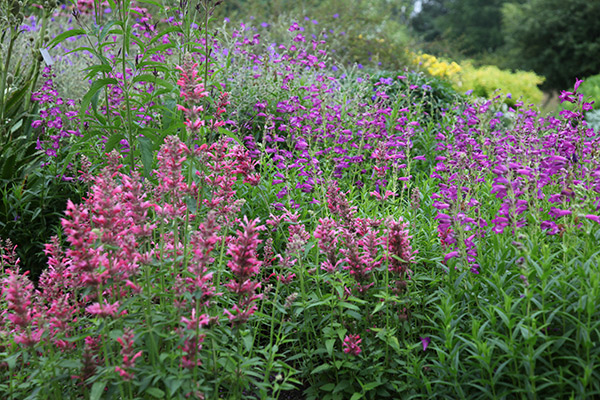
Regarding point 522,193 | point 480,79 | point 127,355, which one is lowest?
point 127,355

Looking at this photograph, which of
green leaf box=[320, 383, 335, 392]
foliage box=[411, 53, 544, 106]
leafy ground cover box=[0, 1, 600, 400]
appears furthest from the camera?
foliage box=[411, 53, 544, 106]

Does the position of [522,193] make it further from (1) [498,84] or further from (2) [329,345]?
(1) [498,84]

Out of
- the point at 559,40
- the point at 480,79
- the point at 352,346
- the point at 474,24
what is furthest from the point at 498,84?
the point at 474,24

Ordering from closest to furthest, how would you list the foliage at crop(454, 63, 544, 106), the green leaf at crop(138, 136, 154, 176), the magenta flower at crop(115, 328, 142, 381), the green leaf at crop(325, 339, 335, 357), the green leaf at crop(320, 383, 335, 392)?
the magenta flower at crop(115, 328, 142, 381) < the green leaf at crop(325, 339, 335, 357) < the green leaf at crop(320, 383, 335, 392) < the green leaf at crop(138, 136, 154, 176) < the foliage at crop(454, 63, 544, 106)

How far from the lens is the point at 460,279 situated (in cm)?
279

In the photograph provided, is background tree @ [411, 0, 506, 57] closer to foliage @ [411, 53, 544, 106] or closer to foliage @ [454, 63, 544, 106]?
foliage @ [454, 63, 544, 106]

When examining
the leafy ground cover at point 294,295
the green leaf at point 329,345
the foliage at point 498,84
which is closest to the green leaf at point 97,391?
the leafy ground cover at point 294,295

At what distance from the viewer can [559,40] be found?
24.2 meters

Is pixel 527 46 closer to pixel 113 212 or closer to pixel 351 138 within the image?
pixel 351 138

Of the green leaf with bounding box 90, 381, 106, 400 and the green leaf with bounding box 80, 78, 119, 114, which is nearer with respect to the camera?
the green leaf with bounding box 90, 381, 106, 400

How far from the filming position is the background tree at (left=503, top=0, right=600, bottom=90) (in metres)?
23.2

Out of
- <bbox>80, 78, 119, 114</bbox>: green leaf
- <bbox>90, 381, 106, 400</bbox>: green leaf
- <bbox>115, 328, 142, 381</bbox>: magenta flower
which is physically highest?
<bbox>80, 78, 119, 114</bbox>: green leaf

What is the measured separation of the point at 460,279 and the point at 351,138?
283 cm

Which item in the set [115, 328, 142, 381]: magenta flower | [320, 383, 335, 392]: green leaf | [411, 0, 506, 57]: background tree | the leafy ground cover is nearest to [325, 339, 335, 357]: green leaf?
the leafy ground cover
